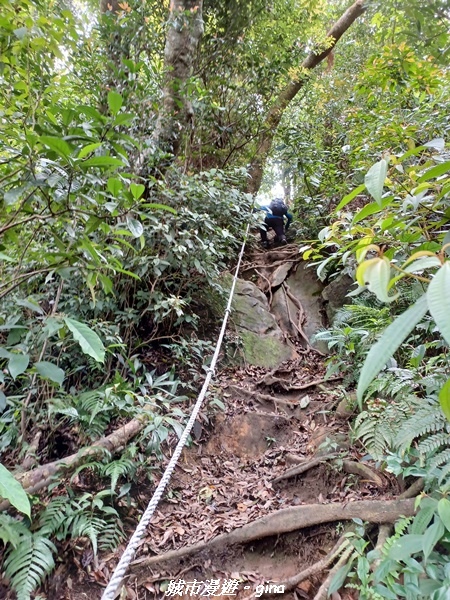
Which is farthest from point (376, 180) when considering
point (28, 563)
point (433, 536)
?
point (28, 563)

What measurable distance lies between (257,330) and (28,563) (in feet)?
10.8

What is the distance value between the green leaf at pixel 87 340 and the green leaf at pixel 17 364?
0.57 ft

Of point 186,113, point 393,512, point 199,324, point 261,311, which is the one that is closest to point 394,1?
point 186,113

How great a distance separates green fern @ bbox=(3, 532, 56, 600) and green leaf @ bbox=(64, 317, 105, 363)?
124cm

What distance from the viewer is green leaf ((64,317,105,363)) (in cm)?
120

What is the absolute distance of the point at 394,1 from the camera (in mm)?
1841

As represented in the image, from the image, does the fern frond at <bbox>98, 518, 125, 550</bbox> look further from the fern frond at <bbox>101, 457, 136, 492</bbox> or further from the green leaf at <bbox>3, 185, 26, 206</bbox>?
the green leaf at <bbox>3, 185, 26, 206</bbox>

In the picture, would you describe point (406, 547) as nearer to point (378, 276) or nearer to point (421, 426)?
point (421, 426)

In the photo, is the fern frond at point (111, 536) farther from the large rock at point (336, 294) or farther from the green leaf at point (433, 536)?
the large rock at point (336, 294)

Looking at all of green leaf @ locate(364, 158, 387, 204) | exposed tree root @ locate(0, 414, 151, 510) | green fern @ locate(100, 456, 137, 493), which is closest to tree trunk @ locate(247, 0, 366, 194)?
exposed tree root @ locate(0, 414, 151, 510)

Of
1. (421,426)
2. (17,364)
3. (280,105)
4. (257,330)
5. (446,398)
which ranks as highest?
(280,105)

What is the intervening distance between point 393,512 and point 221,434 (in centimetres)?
163

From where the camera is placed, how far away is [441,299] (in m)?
0.46

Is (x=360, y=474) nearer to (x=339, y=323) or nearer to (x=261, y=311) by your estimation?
(x=339, y=323)
